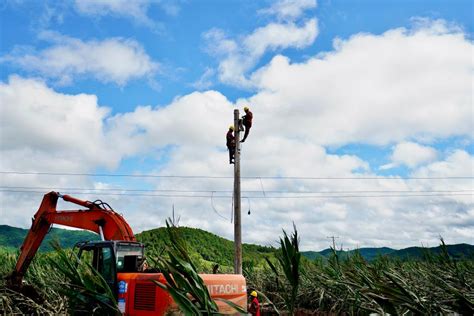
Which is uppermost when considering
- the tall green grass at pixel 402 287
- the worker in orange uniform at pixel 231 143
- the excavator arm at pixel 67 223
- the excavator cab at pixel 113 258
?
the worker in orange uniform at pixel 231 143

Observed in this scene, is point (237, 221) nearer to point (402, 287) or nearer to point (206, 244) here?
point (402, 287)

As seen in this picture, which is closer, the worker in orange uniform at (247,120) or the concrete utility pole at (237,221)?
the concrete utility pole at (237,221)

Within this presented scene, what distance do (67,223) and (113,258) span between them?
13.1 ft

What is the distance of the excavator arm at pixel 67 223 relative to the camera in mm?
11242

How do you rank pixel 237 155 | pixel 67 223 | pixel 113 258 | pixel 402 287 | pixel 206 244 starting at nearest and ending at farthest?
pixel 402 287 → pixel 113 258 → pixel 67 223 → pixel 237 155 → pixel 206 244

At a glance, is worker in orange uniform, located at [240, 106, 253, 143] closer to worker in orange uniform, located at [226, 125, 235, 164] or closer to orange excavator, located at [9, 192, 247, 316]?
worker in orange uniform, located at [226, 125, 235, 164]

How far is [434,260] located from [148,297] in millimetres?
5458

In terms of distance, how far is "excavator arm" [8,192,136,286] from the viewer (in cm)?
1124

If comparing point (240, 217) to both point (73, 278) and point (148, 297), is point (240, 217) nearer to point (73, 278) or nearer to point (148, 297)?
point (148, 297)

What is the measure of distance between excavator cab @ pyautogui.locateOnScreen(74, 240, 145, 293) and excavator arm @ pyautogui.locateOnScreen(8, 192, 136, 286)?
126 centimetres

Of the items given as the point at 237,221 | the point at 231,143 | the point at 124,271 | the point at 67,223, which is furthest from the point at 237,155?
the point at 124,271

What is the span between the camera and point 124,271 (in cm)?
951

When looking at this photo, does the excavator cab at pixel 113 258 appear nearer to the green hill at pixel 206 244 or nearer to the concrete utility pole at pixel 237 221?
the concrete utility pole at pixel 237 221

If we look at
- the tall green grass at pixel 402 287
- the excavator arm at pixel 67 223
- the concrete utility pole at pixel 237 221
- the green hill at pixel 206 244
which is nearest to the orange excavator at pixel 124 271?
the excavator arm at pixel 67 223
